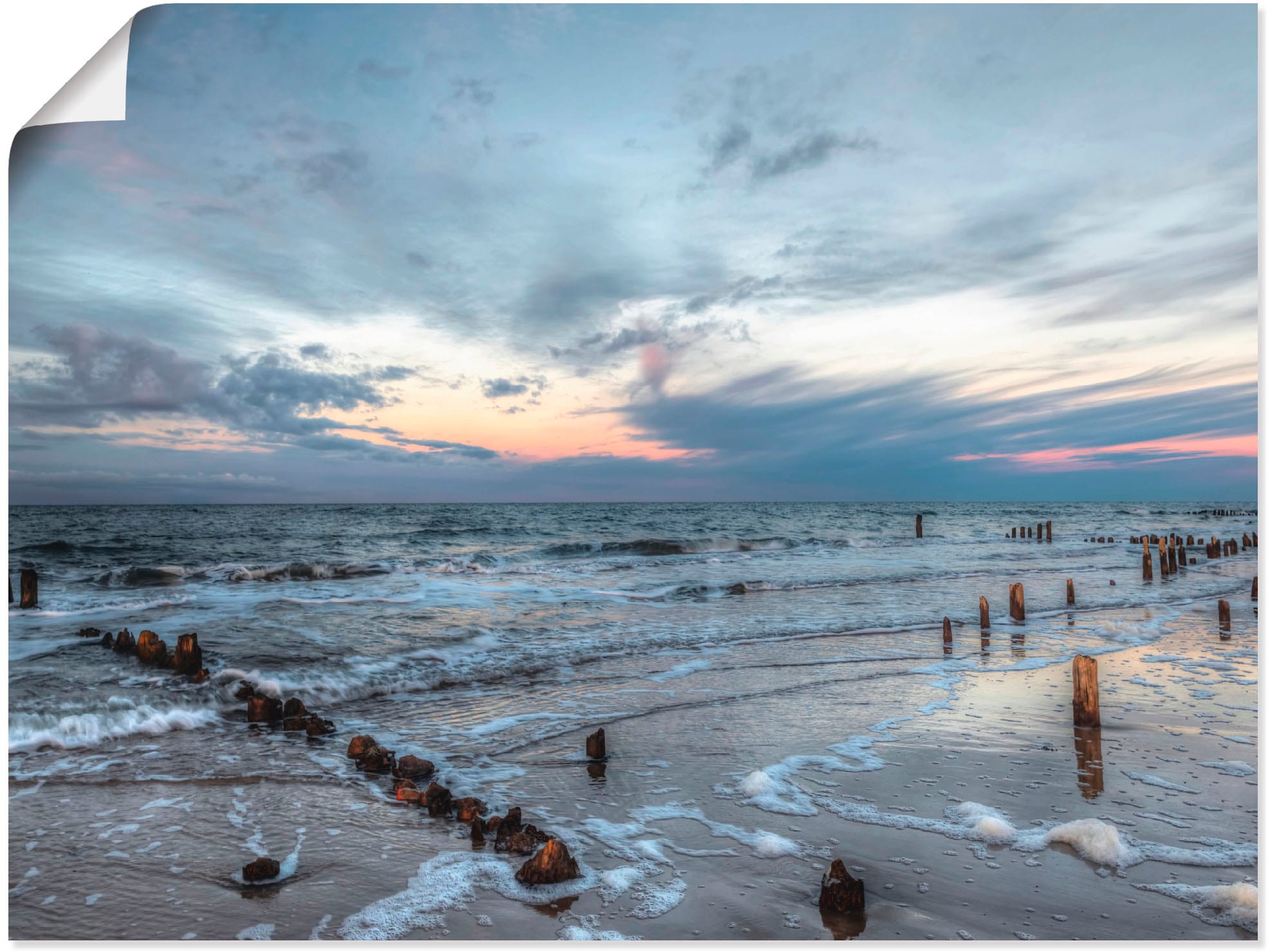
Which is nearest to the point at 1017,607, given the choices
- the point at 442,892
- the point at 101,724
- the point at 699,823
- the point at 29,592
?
the point at 699,823

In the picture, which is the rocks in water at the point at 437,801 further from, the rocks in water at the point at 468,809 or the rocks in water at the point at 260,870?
the rocks in water at the point at 260,870

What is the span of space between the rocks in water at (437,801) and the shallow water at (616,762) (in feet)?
0.44

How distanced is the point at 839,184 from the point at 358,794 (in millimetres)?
8759

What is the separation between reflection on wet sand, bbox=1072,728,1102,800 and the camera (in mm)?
5324

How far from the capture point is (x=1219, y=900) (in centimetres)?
368

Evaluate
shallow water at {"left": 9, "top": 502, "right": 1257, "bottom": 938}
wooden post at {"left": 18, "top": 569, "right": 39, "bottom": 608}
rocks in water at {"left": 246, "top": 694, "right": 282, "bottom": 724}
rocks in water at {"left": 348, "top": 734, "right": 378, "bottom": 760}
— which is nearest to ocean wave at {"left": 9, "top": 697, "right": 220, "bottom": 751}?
shallow water at {"left": 9, "top": 502, "right": 1257, "bottom": 938}

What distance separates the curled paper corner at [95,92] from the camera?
3.41 m

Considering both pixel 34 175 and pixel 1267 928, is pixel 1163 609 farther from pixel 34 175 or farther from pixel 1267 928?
pixel 34 175

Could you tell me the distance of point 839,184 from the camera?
890cm

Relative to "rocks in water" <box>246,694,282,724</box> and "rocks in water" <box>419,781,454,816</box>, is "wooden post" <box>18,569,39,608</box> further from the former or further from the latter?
"rocks in water" <box>419,781,454,816</box>

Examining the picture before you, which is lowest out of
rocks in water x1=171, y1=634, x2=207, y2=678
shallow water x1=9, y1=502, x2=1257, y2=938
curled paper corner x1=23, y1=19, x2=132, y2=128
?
shallow water x1=9, y1=502, x2=1257, y2=938

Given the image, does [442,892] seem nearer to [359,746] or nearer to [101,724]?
[359,746]

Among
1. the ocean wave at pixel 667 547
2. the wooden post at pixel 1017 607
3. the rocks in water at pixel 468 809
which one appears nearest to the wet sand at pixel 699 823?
the rocks in water at pixel 468 809

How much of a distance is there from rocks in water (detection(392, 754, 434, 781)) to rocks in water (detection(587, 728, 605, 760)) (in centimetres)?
140
